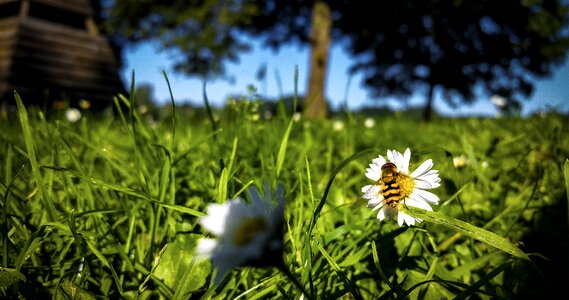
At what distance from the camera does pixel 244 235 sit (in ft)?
1.32

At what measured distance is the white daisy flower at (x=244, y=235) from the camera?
382mm

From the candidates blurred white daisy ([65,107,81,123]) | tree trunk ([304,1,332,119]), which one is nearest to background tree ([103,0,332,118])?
tree trunk ([304,1,332,119])

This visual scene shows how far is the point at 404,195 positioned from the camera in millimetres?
598

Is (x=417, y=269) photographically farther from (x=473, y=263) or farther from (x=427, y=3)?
(x=427, y=3)

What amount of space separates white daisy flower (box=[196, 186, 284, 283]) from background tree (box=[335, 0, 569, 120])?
11.9 metres

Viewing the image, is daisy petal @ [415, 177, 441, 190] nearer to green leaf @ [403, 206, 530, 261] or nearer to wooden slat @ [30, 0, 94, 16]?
green leaf @ [403, 206, 530, 261]

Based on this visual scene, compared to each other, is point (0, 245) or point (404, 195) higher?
point (404, 195)

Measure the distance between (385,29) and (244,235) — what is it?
14.2 m

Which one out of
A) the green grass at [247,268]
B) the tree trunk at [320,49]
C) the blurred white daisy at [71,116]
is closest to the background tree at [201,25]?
the tree trunk at [320,49]

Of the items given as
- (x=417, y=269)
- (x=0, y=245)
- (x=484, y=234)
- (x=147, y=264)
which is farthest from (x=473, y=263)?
(x=0, y=245)

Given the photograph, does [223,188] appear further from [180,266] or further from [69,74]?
[69,74]

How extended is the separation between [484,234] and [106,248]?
786 millimetres

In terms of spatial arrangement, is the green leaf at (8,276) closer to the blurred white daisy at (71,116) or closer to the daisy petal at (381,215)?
the daisy petal at (381,215)

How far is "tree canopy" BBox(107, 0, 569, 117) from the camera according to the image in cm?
1119
